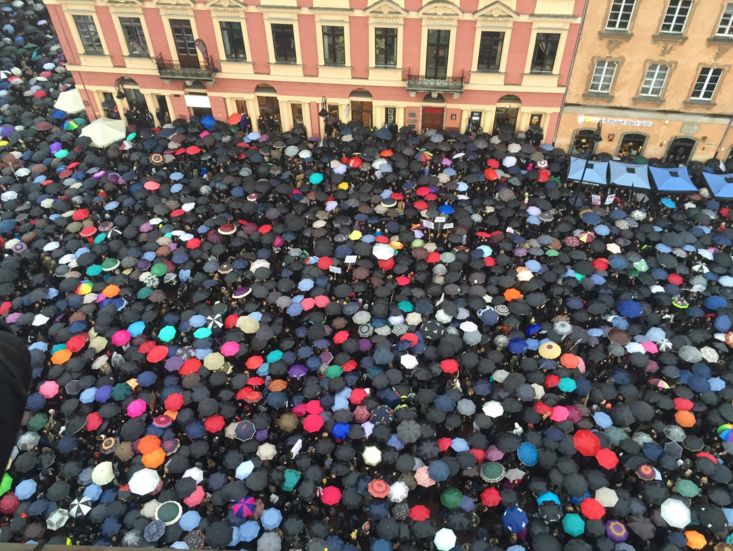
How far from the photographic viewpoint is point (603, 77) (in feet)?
107

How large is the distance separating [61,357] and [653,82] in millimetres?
34352

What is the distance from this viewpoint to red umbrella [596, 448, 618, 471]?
19109 mm

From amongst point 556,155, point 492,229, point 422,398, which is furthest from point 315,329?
point 556,155

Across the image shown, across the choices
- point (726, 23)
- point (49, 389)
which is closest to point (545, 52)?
point (726, 23)

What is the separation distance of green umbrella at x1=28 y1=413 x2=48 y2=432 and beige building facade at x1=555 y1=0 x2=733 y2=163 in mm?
31781

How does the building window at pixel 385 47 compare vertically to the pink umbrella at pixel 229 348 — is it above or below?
above

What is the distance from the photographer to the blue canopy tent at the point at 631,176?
30.9 metres

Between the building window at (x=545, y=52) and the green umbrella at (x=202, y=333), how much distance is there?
80.1 ft

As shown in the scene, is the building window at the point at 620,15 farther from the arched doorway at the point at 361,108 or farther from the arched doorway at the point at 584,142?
the arched doorway at the point at 361,108

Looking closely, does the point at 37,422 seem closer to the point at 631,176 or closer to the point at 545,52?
the point at 631,176

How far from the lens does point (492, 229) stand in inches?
1159

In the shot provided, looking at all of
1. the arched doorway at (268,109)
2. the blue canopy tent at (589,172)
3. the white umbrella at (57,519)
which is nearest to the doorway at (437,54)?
the blue canopy tent at (589,172)

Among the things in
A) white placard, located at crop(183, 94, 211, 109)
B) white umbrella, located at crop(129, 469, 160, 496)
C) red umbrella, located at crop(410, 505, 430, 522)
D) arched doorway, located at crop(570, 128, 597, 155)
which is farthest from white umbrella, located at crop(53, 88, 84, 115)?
red umbrella, located at crop(410, 505, 430, 522)

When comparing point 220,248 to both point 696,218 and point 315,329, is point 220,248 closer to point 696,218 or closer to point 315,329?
point 315,329
